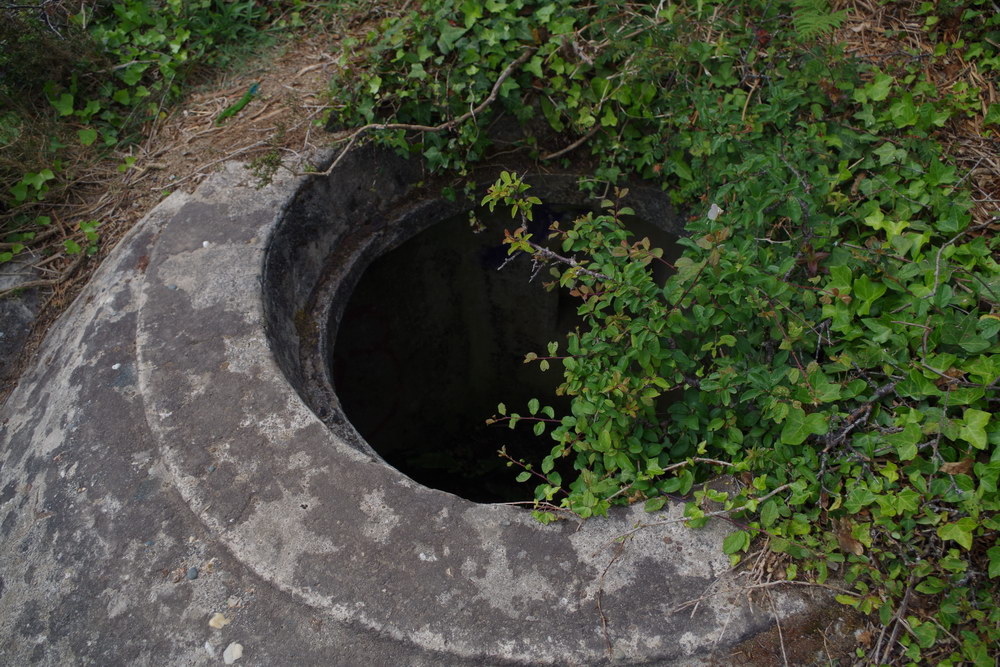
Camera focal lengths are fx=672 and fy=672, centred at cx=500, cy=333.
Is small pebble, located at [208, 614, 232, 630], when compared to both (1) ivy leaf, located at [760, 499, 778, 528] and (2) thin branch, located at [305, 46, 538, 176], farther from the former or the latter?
(2) thin branch, located at [305, 46, 538, 176]

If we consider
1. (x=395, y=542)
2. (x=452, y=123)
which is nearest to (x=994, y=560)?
(x=395, y=542)

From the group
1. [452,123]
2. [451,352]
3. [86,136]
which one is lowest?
[451,352]

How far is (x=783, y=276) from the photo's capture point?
2.06m

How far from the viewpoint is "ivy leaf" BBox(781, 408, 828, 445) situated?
182cm

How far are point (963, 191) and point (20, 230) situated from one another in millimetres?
3889

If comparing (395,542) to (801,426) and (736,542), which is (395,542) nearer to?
(736,542)

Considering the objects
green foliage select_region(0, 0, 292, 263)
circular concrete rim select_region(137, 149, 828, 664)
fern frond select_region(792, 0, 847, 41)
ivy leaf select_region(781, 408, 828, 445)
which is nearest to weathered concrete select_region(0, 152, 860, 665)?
circular concrete rim select_region(137, 149, 828, 664)

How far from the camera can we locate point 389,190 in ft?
11.2

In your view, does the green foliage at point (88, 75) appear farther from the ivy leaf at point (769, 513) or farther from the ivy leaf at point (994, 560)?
the ivy leaf at point (994, 560)

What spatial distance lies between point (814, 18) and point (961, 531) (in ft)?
6.50

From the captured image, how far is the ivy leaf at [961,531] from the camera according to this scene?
5.29 ft

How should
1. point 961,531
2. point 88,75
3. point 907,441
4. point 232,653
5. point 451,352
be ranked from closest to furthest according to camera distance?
1. point 961,531
2. point 907,441
3. point 232,653
4. point 88,75
5. point 451,352

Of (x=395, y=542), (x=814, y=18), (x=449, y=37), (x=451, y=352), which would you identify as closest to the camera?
(x=395, y=542)

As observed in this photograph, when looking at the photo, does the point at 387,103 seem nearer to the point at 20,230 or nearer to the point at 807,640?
the point at 20,230
